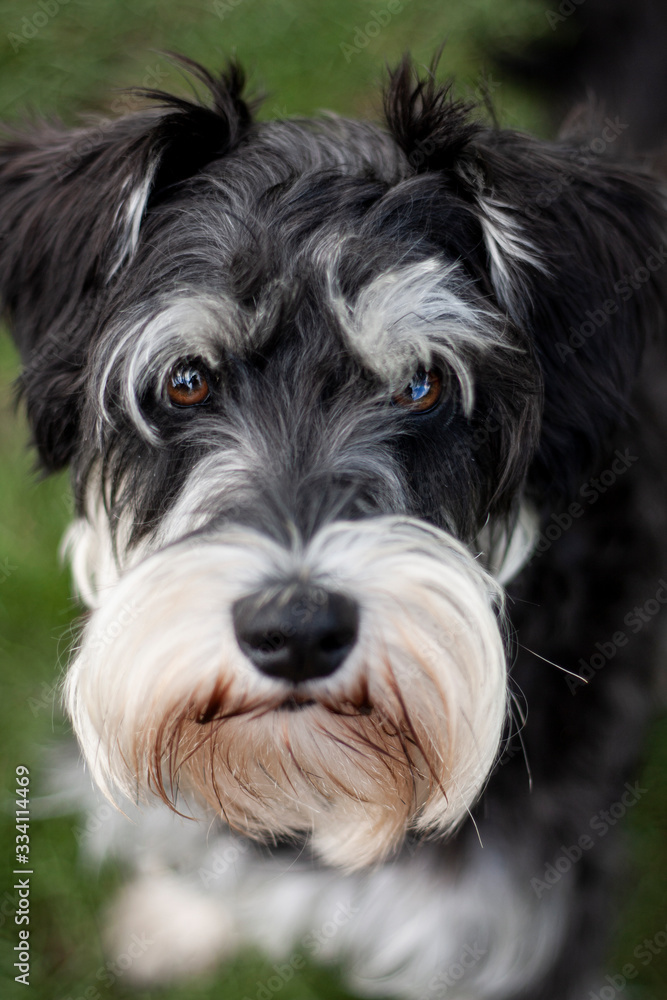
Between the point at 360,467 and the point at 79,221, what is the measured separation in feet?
3.53

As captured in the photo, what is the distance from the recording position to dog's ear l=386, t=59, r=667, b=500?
2400 millimetres

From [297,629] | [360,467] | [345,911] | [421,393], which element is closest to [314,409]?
[360,467]

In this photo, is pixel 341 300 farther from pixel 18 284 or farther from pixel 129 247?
pixel 18 284

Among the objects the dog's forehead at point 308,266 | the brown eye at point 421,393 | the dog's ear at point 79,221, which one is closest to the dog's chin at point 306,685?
the brown eye at point 421,393

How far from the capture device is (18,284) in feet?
8.85

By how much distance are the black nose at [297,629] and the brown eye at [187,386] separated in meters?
0.72

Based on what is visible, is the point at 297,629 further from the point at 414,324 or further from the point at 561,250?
the point at 561,250

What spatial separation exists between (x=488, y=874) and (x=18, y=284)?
8.01 ft

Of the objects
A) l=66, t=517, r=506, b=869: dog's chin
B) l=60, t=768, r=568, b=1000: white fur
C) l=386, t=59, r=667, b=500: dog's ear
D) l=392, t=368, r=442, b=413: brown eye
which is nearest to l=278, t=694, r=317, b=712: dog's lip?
l=66, t=517, r=506, b=869: dog's chin

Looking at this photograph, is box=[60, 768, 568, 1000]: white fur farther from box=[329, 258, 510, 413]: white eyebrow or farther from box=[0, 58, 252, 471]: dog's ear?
box=[329, 258, 510, 413]: white eyebrow

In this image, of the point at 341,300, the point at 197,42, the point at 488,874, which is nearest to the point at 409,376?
the point at 341,300

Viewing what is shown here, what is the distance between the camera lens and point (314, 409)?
Answer: 2320mm

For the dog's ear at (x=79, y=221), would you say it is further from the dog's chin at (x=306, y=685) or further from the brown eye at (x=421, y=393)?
the brown eye at (x=421, y=393)

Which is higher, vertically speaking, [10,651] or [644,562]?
[644,562]
